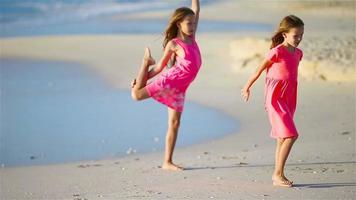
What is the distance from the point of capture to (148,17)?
31.6 metres

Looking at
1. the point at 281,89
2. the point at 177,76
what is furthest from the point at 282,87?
the point at 177,76

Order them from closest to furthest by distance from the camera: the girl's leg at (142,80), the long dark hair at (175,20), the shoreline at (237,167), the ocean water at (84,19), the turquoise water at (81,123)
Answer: the shoreline at (237,167) < the girl's leg at (142,80) < the long dark hair at (175,20) < the turquoise water at (81,123) < the ocean water at (84,19)

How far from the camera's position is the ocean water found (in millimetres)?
25938

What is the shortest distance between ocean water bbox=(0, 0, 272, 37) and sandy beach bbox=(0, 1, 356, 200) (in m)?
5.94

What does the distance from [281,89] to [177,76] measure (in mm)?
1088

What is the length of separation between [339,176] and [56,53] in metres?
13.6

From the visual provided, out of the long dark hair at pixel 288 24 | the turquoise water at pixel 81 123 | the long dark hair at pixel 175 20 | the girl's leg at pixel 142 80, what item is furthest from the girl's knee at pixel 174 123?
the turquoise water at pixel 81 123

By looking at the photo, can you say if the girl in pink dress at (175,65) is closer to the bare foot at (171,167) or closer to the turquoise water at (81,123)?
the bare foot at (171,167)

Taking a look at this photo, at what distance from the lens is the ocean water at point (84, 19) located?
25.9 metres

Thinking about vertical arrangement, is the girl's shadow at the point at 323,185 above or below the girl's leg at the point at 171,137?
below

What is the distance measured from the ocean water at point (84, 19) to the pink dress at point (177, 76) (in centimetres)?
1779

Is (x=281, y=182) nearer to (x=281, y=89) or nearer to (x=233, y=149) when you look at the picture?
(x=281, y=89)

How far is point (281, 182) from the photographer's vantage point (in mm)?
6379

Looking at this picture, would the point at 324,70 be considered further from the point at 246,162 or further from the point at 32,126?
the point at 246,162
